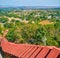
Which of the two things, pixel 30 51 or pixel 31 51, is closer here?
pixel 31 51

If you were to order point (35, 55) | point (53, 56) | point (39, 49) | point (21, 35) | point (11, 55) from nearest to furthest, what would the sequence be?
point (53, 56) < point (35, 55) < point (39, 49) < point (11, 55) < point (21, 35)

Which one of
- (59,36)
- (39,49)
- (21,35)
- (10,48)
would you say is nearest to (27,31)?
(21,35)

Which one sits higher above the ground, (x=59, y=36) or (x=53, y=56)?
(x=53, y=56)

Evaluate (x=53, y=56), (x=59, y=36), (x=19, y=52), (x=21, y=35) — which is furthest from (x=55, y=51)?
(x=21, y=35)

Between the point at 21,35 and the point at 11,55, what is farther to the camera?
the point at 21,35

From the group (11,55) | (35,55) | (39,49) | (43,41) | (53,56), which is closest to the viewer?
(53,56)

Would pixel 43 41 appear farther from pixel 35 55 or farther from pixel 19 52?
pixel 35 55
